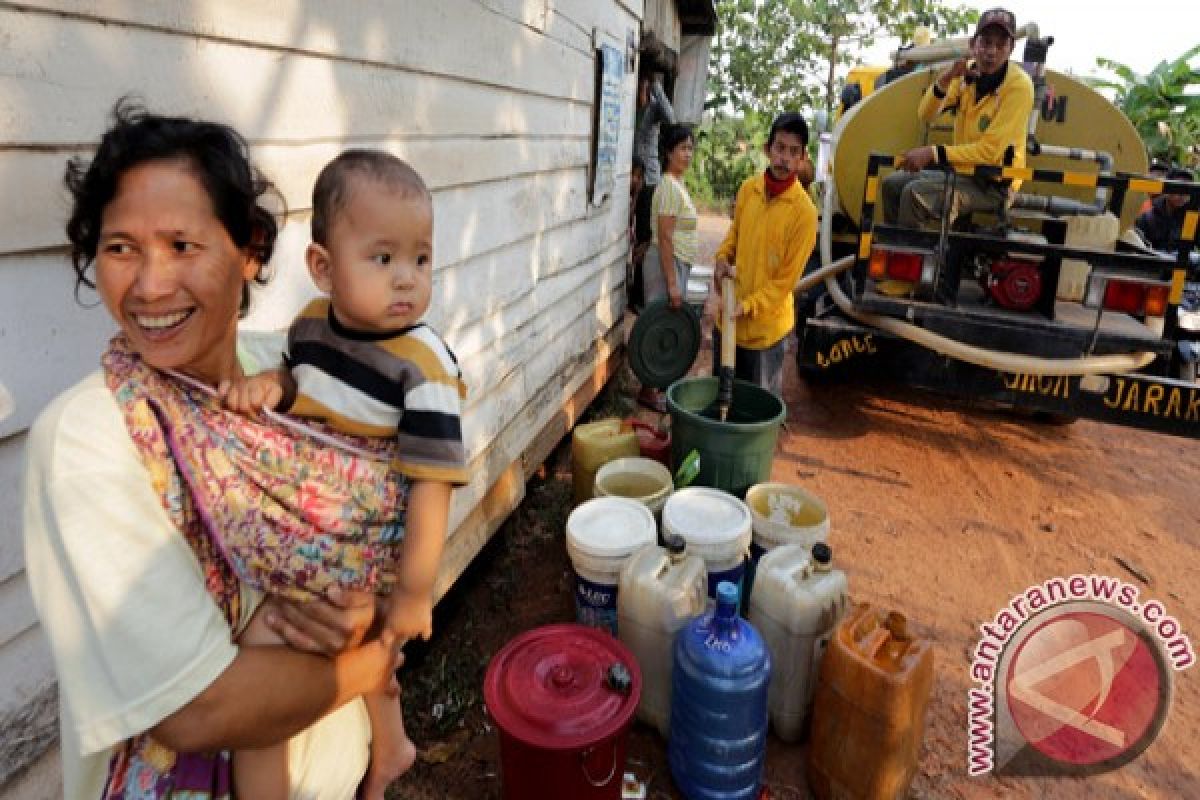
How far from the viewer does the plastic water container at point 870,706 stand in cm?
249

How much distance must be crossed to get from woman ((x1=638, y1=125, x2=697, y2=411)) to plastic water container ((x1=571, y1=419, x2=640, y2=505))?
1.58 m

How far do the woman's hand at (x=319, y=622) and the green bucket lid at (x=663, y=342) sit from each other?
4.39m

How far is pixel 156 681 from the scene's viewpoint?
0.95 m

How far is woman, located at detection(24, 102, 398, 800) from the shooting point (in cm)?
93

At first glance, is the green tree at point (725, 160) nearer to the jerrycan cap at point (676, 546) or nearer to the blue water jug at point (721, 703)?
the jerrycan cap at point (676, 546)

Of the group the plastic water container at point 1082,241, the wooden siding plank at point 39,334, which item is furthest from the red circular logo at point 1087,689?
the wooden siding plank at point 39,334

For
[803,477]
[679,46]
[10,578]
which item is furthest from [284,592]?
[679,46]

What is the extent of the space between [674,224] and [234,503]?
16.4 feet

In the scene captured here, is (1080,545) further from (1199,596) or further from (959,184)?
(959,184)

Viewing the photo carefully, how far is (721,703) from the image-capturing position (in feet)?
8.38

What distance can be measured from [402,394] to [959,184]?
14.9ft

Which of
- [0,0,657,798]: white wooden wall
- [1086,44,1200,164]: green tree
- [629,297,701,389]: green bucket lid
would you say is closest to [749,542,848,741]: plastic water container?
[0,0,657,798]: white wooden wall

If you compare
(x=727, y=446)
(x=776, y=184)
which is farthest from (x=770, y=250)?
(x=727, y=446)

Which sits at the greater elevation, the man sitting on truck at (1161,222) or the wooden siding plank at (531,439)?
the man sitting on truck at (1161,222)
